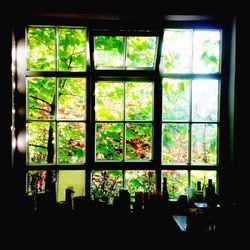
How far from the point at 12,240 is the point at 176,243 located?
149 centimetres

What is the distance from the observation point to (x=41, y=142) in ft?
8.92

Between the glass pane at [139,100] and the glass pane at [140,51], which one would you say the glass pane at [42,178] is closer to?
the glass pane at [139,100]

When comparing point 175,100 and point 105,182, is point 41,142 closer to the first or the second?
point 105,182

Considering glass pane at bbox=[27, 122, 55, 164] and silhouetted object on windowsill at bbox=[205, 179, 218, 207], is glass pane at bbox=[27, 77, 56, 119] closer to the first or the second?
glass pane at bbox=[27, 122, 55, 164]

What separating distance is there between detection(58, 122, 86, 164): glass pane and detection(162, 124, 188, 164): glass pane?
2.87 feet

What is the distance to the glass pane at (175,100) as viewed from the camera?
278cm

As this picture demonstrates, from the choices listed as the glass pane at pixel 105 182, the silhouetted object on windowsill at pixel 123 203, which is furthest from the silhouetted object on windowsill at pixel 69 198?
the silhouetted object on windowsill at pixel 123 203

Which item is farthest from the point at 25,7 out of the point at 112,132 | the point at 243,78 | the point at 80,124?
the point at 243,78

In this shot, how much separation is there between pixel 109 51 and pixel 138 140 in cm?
99

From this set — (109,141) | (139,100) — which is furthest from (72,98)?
(139,100)

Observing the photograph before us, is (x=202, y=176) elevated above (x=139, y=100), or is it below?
below

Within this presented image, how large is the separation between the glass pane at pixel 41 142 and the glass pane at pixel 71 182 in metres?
0.20

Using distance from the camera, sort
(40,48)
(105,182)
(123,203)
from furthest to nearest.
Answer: (105,182) → (40,48) → (123,203)

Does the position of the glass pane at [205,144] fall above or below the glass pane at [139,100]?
below
